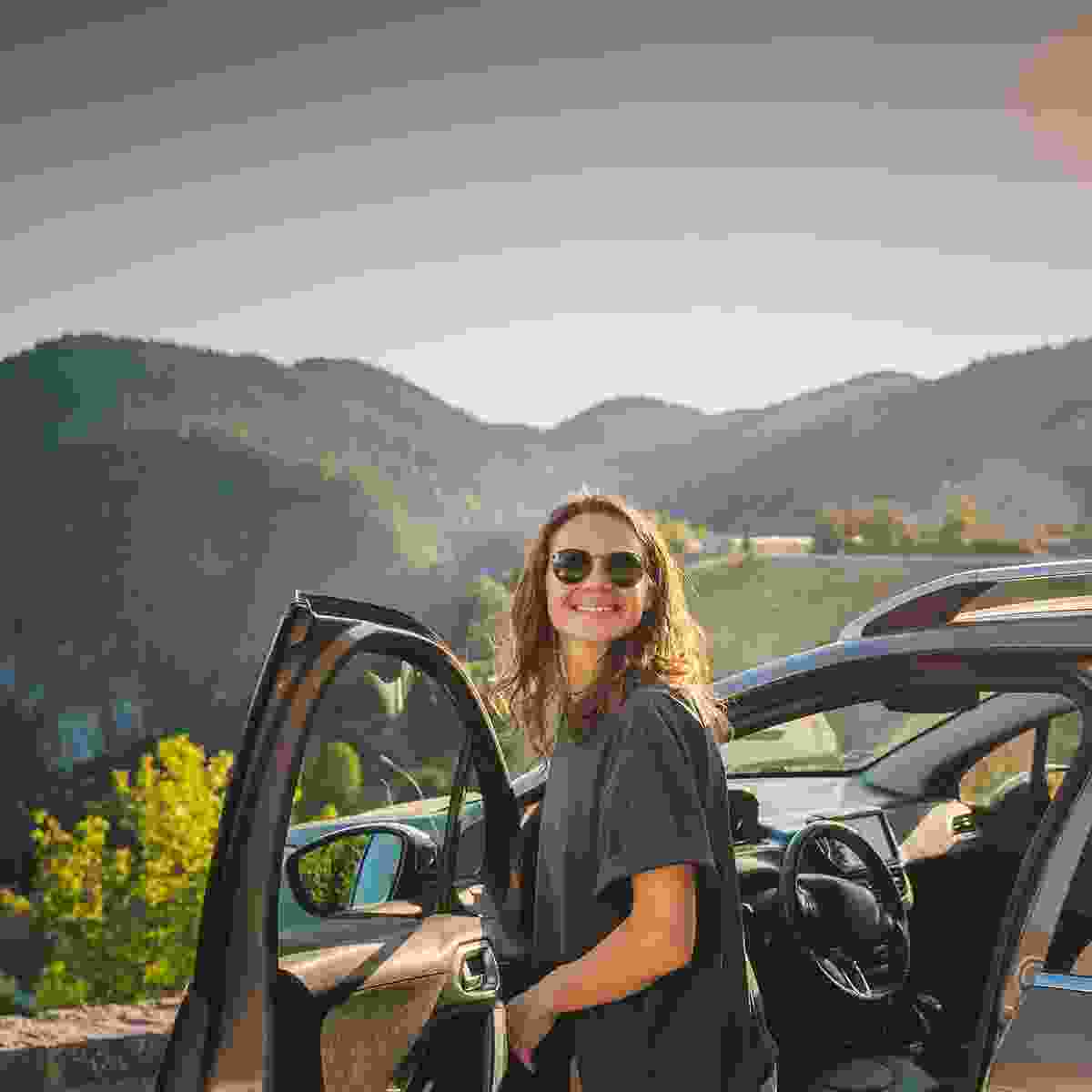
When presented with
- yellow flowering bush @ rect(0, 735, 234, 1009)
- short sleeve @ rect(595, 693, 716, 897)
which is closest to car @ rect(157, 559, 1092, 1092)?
short sleeve @ rect(595, 693, 716, 897)

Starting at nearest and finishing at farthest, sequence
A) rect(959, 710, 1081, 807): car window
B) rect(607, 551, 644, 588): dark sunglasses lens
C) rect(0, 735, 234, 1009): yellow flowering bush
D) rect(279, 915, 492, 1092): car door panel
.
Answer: rect(279, 915, 492, 1092): car door panel
rect(607, 551, 644, 588): dark sunglasses lens
rect(959, 710, 1081, 807): car window
rect(0, 735, 234, 1009): yellow flowering bush

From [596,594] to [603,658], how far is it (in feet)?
0.35

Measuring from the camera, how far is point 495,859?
2465 millimetres

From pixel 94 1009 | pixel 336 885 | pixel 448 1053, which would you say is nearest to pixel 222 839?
pixel 448 1053

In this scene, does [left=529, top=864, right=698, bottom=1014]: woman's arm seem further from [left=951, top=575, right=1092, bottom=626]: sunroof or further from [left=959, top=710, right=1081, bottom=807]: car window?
[left=959, top=710, right=1081, bottom=807]: car window

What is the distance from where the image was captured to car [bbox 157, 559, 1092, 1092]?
172 cm

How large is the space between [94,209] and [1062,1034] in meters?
172

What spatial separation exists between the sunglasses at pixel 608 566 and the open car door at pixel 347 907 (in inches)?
9.3

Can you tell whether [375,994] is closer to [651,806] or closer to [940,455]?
[651,806]

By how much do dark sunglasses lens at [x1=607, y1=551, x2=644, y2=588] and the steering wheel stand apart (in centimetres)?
148

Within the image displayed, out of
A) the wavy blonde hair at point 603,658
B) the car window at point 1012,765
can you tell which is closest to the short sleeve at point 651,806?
the wavy blonde hair at point 603,658

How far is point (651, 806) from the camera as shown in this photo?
1890 millimetres

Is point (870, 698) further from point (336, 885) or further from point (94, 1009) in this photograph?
point (94, 1009)

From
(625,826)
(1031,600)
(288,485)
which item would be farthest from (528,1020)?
(288,485)
